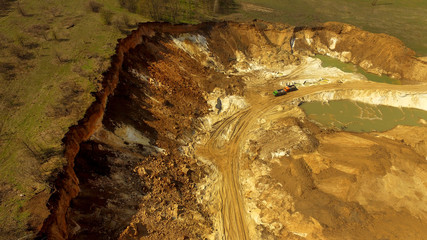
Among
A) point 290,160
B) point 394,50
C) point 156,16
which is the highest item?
point 394,50

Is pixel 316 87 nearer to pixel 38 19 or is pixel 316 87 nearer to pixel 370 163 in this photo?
pixel 370 163

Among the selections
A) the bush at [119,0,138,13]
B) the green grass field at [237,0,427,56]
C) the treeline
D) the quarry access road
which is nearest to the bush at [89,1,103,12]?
the treeline

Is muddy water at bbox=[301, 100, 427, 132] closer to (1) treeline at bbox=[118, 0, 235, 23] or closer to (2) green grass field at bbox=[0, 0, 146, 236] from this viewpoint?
(1) treeline at bbox=[118, 0, 235, 23]

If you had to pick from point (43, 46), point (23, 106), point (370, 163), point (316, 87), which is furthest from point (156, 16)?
point (370, 163)

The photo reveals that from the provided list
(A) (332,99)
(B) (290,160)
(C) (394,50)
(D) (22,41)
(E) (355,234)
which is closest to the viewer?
(E) (355,234)

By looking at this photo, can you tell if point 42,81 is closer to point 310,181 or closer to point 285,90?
point 310,181

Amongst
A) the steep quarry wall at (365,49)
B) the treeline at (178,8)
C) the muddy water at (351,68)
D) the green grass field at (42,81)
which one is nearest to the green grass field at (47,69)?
the green grass field at (42,81)

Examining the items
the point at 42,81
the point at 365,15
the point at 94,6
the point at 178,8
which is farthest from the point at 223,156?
the point at 365,15
